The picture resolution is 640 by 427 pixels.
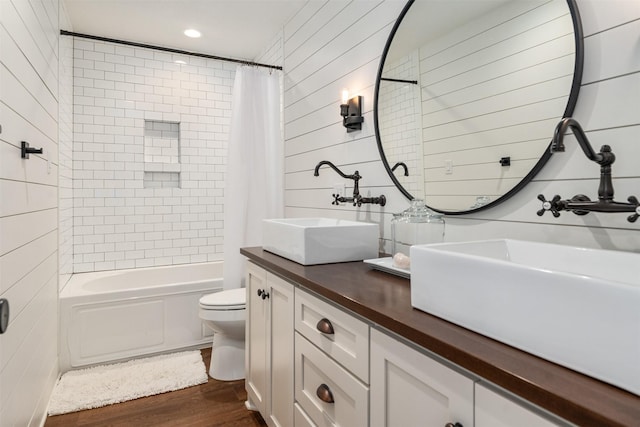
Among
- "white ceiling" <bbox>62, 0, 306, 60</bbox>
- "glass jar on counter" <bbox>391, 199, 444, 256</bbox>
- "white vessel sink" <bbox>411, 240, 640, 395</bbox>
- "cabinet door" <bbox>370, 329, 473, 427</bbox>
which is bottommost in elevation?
"cabinet door" <bbox>370, 329, 473, 427</bbox>

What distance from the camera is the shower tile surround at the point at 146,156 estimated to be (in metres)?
3.36

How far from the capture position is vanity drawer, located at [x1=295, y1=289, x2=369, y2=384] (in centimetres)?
102

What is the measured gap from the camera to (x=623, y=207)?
2.76 feet

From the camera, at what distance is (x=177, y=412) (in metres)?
2.11

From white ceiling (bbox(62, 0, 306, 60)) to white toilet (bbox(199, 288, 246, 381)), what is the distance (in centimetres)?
217

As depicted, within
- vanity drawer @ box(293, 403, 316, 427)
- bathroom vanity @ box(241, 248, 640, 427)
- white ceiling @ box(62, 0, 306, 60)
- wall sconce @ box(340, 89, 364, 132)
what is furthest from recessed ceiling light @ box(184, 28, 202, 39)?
vanity drawer @ box(293, 403, 316, 427)

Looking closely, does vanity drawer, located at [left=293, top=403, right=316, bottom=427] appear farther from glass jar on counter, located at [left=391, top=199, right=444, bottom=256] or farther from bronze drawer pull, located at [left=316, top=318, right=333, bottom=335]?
glass jar on counter, located at [left=391, top=199, right=444, bottom=256]

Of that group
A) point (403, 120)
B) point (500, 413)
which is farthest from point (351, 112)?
point (500, 413)

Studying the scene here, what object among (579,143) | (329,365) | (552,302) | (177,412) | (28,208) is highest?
(579,143)

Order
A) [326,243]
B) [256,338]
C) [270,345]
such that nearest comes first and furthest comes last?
[326,243]
[270,345]
[256,338]

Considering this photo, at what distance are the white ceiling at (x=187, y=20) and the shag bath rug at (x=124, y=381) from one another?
2.67 meters

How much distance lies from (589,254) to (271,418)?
146cm

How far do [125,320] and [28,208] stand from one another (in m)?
1.37

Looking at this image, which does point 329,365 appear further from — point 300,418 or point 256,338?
point 256,338
